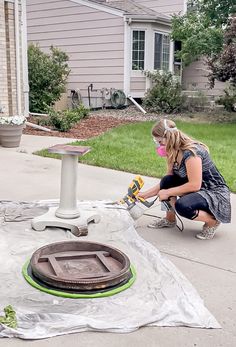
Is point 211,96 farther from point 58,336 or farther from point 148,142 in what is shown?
point 58,336

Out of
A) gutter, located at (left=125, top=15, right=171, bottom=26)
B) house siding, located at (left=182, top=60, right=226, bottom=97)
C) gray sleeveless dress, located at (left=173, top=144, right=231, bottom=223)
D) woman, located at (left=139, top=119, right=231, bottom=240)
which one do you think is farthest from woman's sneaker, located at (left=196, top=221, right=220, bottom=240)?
house siding, located at (left=182, top=60, right=226, bottom=97)

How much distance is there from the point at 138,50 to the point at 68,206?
12.8 meters

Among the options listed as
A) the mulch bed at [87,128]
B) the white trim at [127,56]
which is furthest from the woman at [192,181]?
the white trim at [127,56]

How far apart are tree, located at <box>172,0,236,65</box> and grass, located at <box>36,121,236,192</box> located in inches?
110

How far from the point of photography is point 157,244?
3953 millimetres

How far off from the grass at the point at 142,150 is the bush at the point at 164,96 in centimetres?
289

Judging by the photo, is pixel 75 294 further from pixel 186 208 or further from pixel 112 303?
pixel 186 208

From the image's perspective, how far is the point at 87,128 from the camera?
11258 millimetres

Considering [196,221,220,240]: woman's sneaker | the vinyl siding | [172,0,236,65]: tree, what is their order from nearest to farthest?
[196,221,220,240]: woman's sneaker → [172,0,236,65]: tree → the vinyl siding

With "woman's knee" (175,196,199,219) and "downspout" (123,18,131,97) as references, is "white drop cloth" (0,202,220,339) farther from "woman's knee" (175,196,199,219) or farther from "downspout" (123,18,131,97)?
"downspout" (123,18,131,97)

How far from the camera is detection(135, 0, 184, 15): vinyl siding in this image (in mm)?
16714

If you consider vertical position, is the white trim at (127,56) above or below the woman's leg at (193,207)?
above

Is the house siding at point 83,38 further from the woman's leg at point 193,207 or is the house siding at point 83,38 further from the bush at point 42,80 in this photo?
Result: the woman's leg at point 193,207

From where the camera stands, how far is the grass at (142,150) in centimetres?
688
